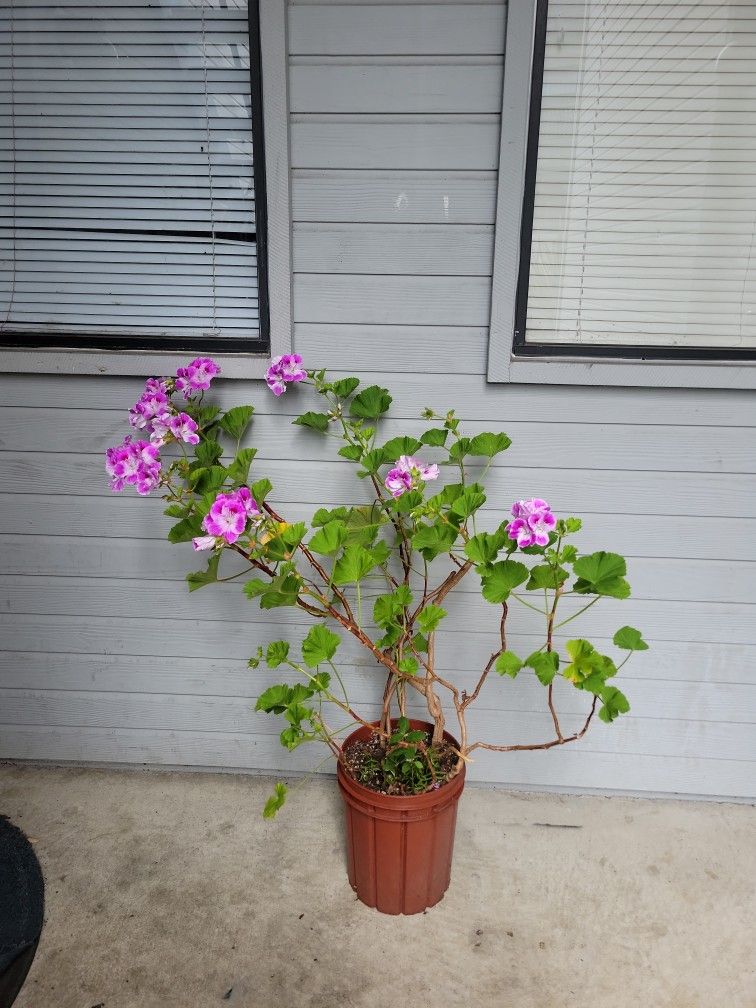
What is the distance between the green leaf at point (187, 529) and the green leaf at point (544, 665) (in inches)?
Answer: 30.7

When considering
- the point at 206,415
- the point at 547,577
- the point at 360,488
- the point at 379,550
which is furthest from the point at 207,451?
the point at 547,577

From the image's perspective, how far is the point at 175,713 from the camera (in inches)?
85.5

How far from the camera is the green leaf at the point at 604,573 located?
1393 millimetres

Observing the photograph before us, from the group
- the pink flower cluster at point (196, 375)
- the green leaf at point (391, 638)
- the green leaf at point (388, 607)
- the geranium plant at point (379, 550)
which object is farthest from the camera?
the pink flower cluster at point (196, 375)

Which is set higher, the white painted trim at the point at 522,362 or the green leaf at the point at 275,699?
the white painted trim at the point at 522,362

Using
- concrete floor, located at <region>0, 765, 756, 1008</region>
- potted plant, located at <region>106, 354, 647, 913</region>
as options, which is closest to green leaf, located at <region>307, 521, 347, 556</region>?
potted plant, located at <region>106, 354, 647, 913</region>

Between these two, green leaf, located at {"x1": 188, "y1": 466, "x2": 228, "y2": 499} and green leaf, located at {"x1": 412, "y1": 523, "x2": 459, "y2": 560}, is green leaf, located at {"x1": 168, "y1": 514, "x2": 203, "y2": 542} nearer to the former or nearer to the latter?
green leaf, located at {"x1": 188, "y1": 466, "x2": 228, "y2": 499}

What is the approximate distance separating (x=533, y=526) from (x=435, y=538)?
8.6 inches

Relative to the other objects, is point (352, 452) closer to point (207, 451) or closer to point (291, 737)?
point (207, 451)

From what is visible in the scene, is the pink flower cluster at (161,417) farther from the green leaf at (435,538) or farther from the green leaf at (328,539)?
the green leaf at (435,538)

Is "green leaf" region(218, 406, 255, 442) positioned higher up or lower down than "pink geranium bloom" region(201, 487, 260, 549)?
higher up

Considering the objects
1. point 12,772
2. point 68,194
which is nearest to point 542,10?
point 68,194

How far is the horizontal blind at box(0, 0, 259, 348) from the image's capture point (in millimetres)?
1744

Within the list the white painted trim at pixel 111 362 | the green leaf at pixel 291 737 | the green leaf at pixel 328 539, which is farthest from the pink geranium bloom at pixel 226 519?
the white painted trim at pixel 111 362
